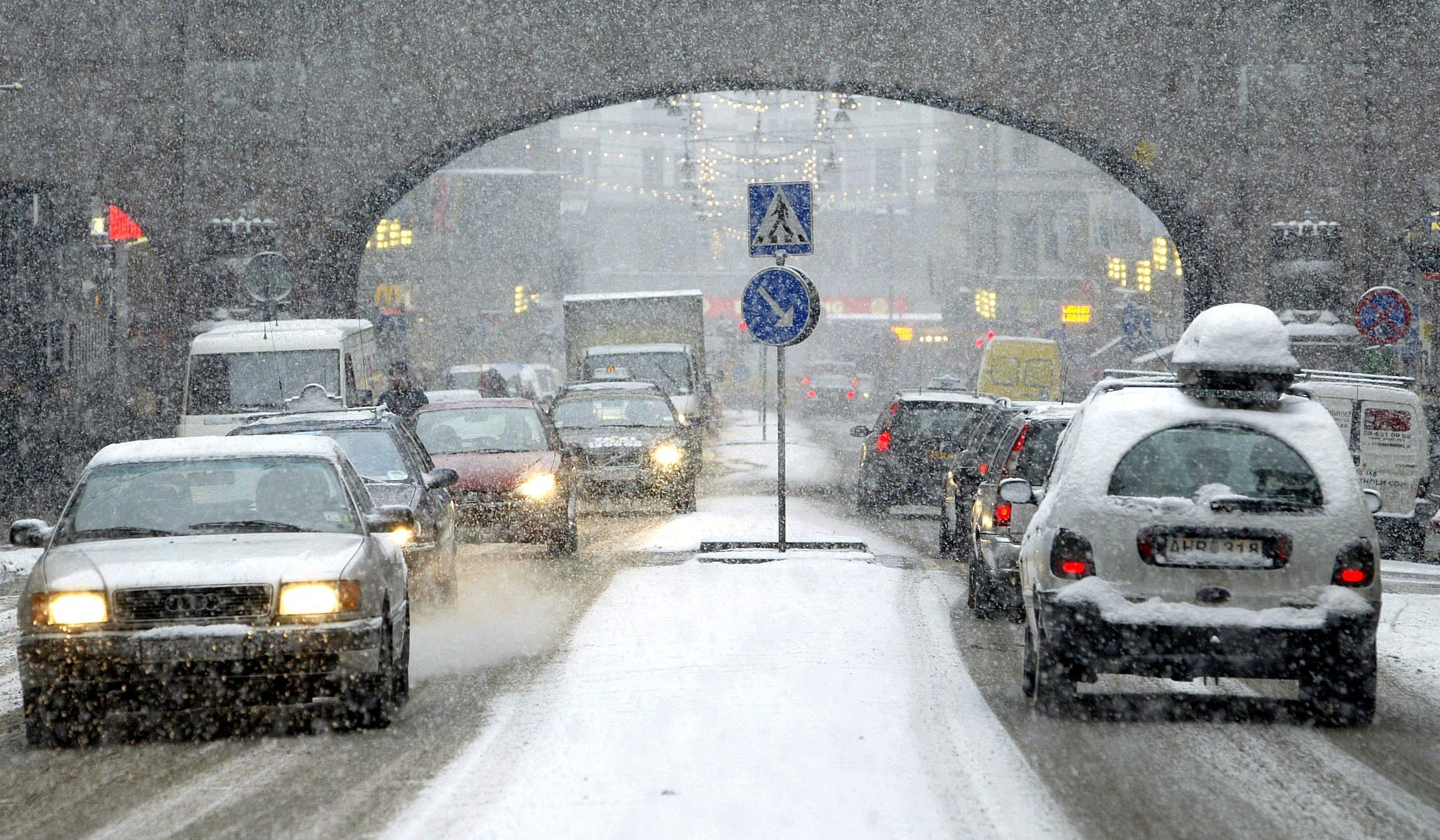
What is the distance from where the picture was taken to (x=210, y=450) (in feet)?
30.0

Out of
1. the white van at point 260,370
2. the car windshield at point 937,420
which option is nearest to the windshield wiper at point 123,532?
the white van at point 260,370

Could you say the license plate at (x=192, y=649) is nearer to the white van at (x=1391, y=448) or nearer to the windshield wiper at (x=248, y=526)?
the windshield wiper at (x=248, y=526)

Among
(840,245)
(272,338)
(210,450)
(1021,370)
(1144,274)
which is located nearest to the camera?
(210,450)

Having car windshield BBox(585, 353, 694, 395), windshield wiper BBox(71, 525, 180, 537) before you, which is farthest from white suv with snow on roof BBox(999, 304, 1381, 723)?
car windshield BBox(585, 353, 694, 395)

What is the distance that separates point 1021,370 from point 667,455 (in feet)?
67.0

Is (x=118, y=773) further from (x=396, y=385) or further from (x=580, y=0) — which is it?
(x=580, y=0)

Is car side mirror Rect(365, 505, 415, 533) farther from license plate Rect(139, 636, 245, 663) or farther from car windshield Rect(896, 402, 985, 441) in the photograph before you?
car windshield Rect(896, 402, 985, 441)

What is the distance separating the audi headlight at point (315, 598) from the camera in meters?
8.03

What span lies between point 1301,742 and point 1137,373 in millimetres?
3150

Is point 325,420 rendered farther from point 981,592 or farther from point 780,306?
point 981,592

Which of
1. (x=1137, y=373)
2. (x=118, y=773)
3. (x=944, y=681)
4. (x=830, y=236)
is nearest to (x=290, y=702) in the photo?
(x=118, y=773)

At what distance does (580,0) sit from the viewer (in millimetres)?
30109

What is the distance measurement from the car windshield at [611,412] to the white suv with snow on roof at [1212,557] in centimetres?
1426

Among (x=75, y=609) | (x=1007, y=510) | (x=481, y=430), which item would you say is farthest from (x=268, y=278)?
(x=75, y=609)
